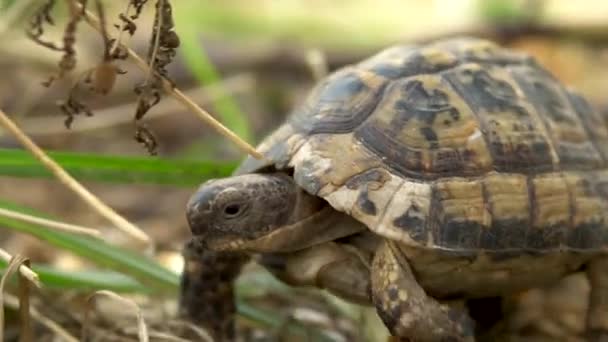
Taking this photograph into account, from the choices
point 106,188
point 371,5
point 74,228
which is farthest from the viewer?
point 371,5

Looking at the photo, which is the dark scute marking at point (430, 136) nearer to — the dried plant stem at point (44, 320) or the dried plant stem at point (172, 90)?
the dried plant stem at point (172, 90)

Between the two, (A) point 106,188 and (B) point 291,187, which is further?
(A) point 106,188

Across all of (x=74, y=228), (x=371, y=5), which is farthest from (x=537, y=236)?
(x=371, y=5)

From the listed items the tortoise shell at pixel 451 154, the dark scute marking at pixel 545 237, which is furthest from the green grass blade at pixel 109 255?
the dark scute marking at pixel 545 237

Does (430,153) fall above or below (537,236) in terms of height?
above

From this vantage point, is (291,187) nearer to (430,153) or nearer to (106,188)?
(430,153)

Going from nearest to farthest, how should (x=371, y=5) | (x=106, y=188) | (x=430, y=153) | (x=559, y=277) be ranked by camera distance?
(x=430, y=153)
(x=559, y=277)
(x=106, y=188)
(x=371, y=5)

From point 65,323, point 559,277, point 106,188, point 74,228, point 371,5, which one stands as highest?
point 74,228

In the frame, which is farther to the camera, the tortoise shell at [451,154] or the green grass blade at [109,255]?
the green grass blade at [109,255]
